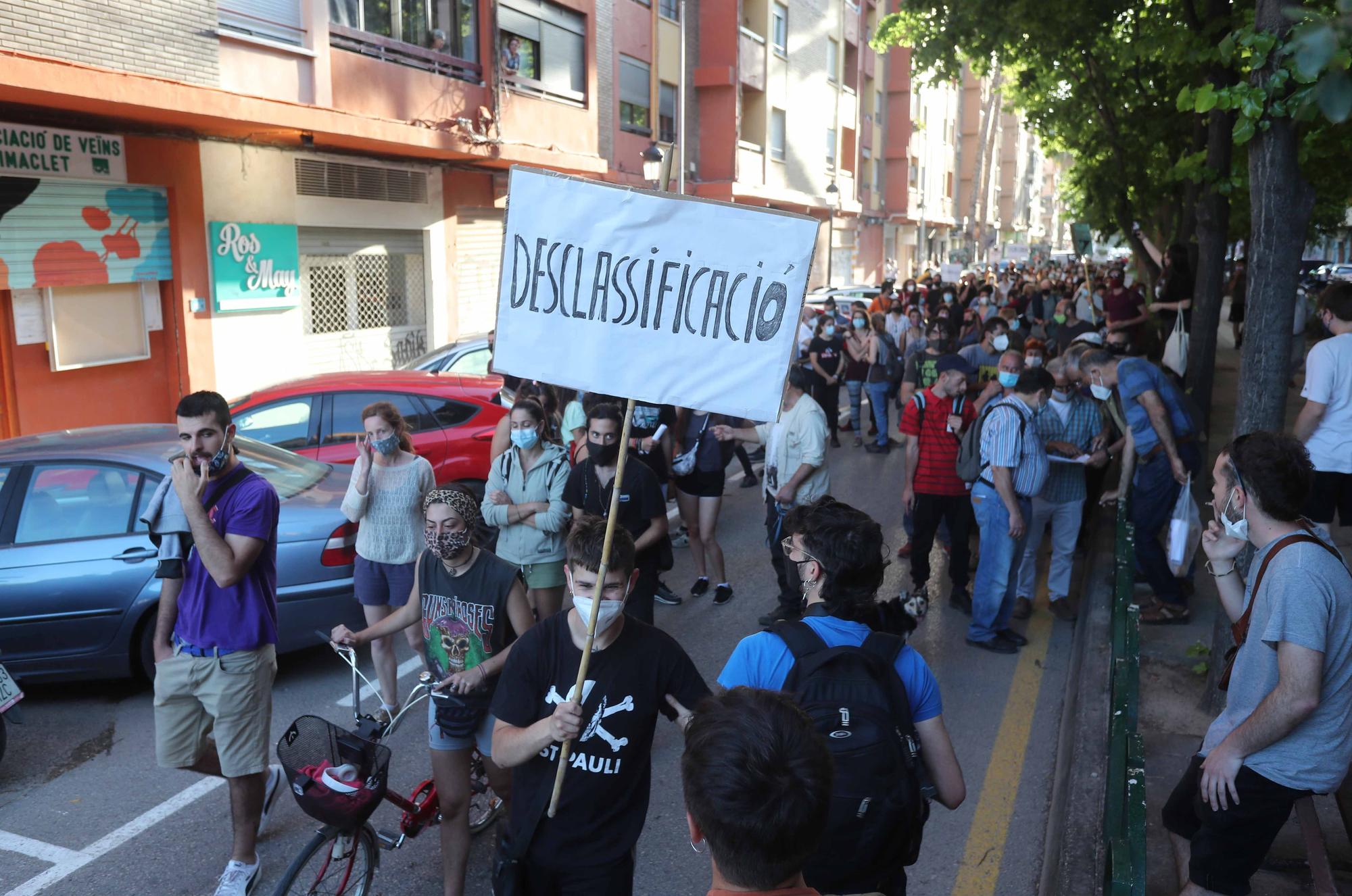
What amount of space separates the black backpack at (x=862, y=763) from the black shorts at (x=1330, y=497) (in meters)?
3.96

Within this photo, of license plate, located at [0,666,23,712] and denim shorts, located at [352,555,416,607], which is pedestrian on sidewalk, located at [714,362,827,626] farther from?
license plate, located at [0,666,23,712]

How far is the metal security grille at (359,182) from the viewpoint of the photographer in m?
15.5

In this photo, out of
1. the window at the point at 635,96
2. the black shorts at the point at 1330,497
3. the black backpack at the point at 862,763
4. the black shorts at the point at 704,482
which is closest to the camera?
the black backpack at the point at 862,763

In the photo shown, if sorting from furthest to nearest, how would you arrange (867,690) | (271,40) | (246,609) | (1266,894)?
(271,40)
(246,609)
(1266,894)
(867,690)

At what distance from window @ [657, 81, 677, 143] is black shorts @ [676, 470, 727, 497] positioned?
20.6 metres

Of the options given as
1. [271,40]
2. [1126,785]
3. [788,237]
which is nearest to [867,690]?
[1126,785]

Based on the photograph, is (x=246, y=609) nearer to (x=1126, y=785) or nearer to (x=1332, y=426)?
(x=1126, y=785)

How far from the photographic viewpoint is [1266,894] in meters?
3.80

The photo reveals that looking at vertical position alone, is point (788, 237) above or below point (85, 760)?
above

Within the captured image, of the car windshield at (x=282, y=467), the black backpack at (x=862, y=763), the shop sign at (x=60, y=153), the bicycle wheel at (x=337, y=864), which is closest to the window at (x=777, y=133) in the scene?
the shop sign at (x=60, y=153)

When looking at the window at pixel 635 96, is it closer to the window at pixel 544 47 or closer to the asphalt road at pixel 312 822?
the window at pixel 544 47

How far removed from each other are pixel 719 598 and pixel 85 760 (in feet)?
13.8

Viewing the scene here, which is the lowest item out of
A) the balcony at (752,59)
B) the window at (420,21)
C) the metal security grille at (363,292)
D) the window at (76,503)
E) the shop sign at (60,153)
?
the window at (76,503)

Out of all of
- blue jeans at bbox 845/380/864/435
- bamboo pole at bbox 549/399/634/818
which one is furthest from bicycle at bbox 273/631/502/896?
blue jeans at bbox 845/380/864/435
